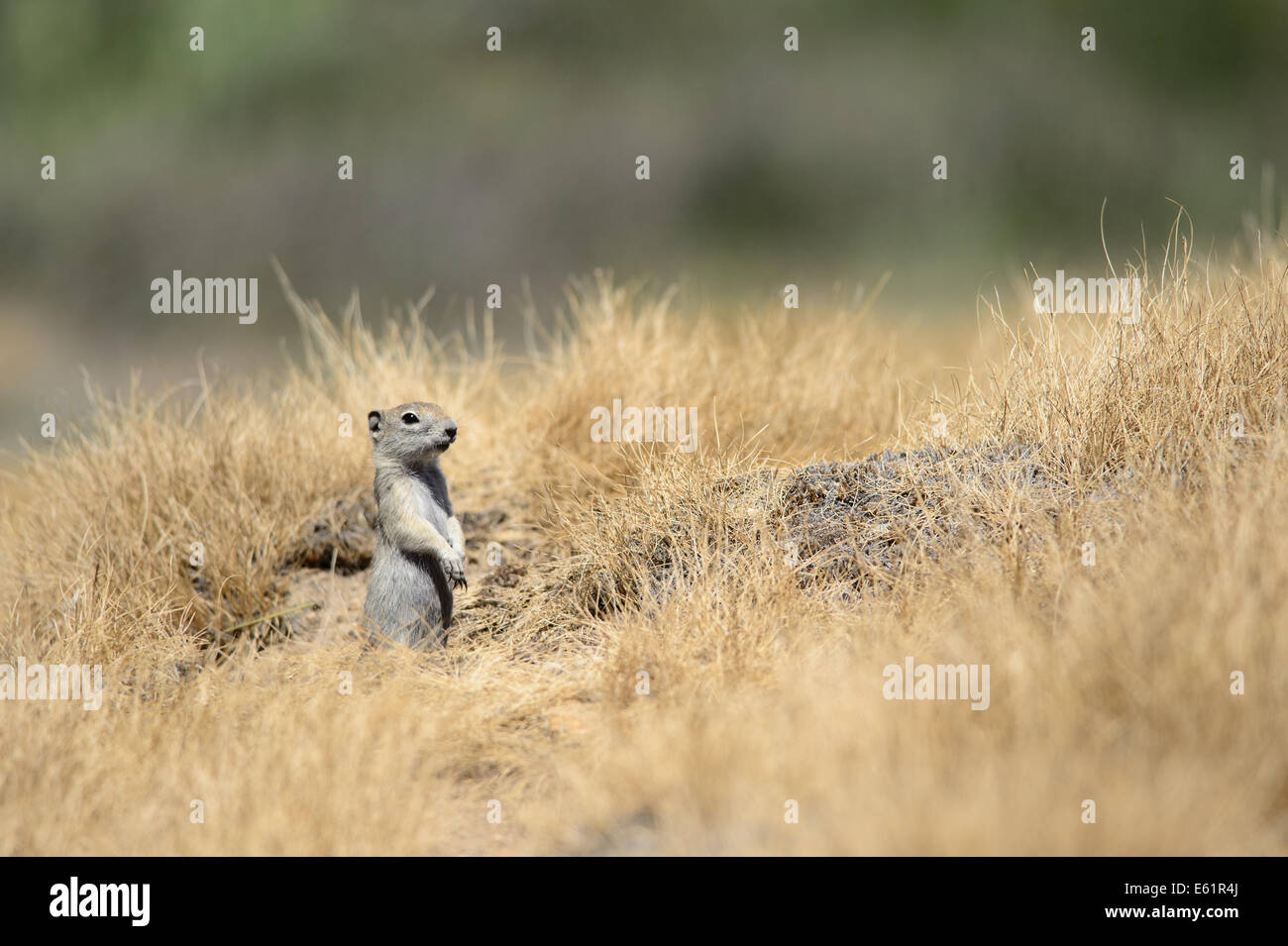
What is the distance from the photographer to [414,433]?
5.04 meters

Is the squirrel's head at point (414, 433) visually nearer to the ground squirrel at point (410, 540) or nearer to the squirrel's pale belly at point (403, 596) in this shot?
the ground squirrel at point (410, 540)

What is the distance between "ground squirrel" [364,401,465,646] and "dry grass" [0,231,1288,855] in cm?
27

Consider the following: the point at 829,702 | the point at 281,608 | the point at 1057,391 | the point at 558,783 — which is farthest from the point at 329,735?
the point at 1057,391

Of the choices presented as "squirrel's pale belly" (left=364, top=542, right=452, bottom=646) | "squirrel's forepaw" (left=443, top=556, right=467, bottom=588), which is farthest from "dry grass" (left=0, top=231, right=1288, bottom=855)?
"squirrel's forepaw" (left=443, top=556, right=467, bottom=588)

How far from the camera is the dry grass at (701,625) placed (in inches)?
115

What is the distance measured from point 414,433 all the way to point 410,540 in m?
0.54

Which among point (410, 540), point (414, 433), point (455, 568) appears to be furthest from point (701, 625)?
point (414, 433)

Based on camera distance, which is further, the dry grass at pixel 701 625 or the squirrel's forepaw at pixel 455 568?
the squirrel's forepaw at pixel 455 568

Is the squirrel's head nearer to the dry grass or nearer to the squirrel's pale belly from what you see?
the squirrel's pale belly

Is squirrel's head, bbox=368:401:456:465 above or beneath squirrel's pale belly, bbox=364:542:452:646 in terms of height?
above

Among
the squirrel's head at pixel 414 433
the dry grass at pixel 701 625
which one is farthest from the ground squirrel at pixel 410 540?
the dry grass at pixel 701 625

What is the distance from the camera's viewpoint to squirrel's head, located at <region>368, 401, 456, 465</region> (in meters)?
5.00

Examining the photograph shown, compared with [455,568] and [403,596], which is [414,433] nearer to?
[455,568]

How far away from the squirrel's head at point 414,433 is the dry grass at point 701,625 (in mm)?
959
